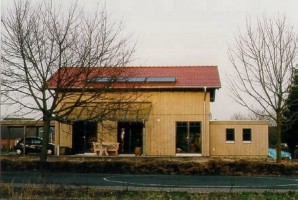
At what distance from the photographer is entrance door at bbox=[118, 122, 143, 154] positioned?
124ft

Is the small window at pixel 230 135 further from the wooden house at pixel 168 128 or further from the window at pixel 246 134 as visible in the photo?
the window at pixel 246 134

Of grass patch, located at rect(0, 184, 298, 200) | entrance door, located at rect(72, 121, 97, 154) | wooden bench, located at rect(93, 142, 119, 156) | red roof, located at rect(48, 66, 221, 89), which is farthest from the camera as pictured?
entrance door, located at rect(72, 121, 97, 154)

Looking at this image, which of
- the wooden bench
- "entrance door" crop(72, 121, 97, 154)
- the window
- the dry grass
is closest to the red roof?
the dry grass

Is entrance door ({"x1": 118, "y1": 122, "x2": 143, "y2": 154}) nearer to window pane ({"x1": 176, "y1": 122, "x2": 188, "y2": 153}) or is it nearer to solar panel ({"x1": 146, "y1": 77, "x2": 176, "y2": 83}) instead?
window pane ({"x1": 176, "y1": 122, "x2": 188, "y2": 153})

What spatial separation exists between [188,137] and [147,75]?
6.34 meters

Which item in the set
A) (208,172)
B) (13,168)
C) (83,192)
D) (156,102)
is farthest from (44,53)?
(156,102)

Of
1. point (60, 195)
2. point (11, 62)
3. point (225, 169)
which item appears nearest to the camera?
point (60, 195)

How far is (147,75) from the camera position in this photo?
39781 mm

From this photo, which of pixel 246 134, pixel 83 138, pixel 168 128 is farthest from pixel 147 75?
pixel 246 134

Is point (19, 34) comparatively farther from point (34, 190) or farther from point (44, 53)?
point (34, 190)

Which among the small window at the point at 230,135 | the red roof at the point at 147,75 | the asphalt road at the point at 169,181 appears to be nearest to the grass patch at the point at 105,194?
the asphalt road at the point at 169,181

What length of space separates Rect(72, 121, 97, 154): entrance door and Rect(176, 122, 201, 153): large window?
645 centimetres

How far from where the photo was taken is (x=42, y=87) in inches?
889

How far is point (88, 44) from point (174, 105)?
15918 mm
